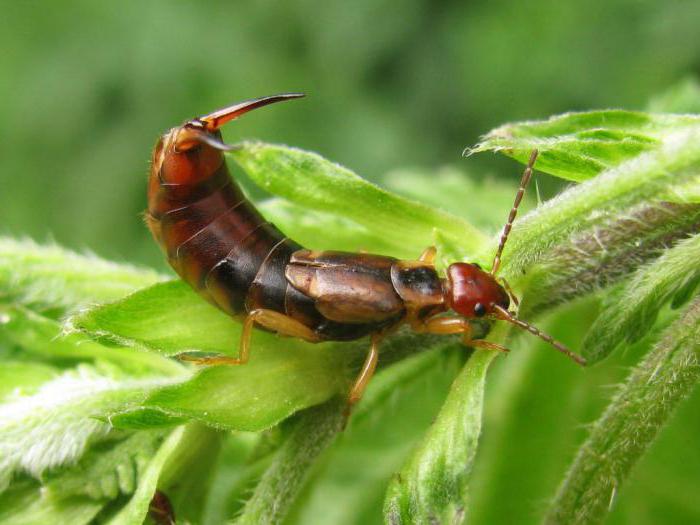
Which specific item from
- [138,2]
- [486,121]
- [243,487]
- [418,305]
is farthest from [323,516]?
[138,2]

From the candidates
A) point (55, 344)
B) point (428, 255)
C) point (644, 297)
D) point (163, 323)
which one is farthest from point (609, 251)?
point (55, 344)

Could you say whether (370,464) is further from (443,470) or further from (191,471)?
(443,470)

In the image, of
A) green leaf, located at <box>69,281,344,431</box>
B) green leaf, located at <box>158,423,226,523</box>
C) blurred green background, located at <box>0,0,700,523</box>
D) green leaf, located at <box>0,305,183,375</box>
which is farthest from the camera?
blurred green background, located at <box>0,0,700,523</box>

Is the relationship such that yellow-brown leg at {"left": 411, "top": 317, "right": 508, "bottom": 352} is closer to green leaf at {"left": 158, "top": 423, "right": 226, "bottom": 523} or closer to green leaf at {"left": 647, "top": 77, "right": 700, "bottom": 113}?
green leaf at {"left": 158, "top": 423, "right": 226, "bottom": 523}

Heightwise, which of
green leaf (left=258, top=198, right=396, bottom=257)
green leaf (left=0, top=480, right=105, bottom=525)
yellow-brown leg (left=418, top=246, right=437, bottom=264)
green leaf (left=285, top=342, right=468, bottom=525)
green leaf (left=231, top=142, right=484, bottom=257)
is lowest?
green leaf (left=285, top=342, right=468, bottom=525)

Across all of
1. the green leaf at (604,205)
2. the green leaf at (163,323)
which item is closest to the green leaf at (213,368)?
the green leaf at (163,323)

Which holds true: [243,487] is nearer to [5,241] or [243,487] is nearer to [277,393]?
[277,393]

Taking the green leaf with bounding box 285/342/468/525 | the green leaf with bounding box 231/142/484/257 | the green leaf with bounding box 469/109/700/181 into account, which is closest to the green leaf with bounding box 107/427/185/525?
the green leaf with bounding box 231/142/484/257

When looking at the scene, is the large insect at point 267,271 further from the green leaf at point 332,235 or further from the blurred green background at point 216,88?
the blurred green background at point 216,88
